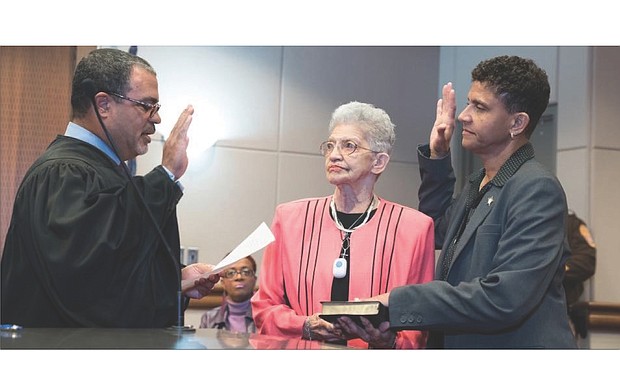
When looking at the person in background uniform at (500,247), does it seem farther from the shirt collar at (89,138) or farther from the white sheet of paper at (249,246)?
the shirt collar at (89,138)

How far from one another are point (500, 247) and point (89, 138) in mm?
1235

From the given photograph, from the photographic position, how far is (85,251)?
225cm

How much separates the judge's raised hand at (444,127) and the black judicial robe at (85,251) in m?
0.91

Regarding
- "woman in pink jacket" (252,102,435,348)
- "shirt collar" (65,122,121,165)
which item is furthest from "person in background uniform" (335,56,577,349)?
"shirt collar" (65,122,121,165)

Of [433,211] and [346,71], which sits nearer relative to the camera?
[433,211]

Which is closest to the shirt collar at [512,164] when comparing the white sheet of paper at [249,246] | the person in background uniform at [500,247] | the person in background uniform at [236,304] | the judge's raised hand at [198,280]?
the person in background uniform at [500,247]

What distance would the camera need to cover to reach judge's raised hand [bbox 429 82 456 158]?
2844mm

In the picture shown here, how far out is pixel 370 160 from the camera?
2824 millimetres

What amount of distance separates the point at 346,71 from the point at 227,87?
1063 mm
